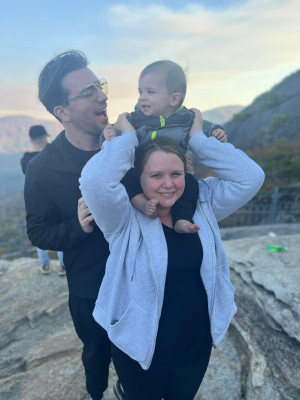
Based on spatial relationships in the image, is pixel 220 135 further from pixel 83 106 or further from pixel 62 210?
pixel 62 210

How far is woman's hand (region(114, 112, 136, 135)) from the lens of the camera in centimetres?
142

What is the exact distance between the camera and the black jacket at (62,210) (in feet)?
5.61

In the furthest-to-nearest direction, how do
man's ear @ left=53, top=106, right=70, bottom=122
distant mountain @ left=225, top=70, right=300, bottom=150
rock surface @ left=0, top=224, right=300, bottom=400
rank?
1. distant mountain @ left=225, top=70, right=300, bottom=150
2. rock surface @ left=0, top=224, right=300, bottom=400
3. man's ear @ left=53, top=106, right=70, bottom=122

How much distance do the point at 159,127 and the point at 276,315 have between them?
2.23m

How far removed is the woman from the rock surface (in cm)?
117

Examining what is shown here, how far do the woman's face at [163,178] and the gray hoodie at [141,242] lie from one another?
95 mm

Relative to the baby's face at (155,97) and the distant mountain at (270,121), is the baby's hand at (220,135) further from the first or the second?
the distant mountain at (270,121)

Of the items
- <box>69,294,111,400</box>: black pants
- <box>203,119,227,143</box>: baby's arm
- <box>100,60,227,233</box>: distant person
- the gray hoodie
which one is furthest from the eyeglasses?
<box>69,294,111,400</box>: black pants

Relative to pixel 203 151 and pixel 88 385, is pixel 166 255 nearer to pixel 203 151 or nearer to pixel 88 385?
pixel 203 151

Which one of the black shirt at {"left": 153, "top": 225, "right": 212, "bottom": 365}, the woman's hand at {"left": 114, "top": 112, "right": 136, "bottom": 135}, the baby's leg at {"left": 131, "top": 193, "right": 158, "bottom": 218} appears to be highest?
the woman's hand at {"left": 114, "top": 112, "right": 136, "bottom": 135}

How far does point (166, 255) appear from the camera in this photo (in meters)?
1.32

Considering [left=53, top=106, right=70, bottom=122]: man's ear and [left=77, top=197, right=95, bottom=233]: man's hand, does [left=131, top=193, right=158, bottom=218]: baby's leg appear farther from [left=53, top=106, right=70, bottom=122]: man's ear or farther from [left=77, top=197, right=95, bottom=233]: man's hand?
[left=53, top=106, right=70, bottom=122]: man's ear

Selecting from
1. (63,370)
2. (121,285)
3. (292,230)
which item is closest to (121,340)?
(121,285)

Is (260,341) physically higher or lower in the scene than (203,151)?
lower
